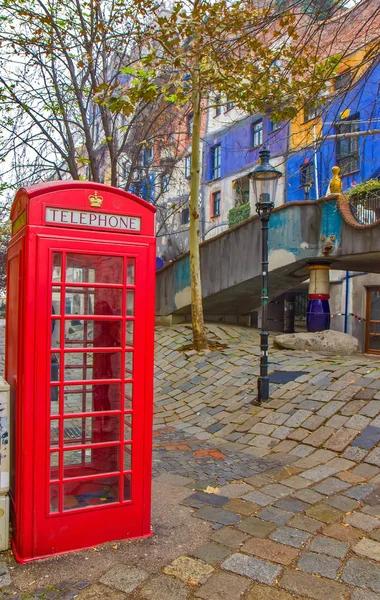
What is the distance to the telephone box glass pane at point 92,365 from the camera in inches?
140

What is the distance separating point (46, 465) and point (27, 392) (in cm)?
52

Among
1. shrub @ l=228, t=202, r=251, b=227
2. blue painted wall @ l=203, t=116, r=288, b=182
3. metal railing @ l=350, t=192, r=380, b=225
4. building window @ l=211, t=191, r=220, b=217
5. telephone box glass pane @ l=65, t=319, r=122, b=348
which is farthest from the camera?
building window @ l=211, t=191, r=220, b=217

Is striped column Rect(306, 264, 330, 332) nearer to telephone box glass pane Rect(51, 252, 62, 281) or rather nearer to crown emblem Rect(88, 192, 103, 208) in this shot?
crown emblem Rect(88, 192, 103, 208)

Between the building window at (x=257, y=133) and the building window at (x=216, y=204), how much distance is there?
381 cm

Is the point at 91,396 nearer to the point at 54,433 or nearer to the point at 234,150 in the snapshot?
the point at 54,433

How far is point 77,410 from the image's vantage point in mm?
3715

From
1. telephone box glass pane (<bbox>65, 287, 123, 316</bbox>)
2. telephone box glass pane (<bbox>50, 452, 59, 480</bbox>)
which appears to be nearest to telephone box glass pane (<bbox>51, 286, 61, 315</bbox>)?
telephone box glass pane (<bbox>65, 287, 123, 316</bbox>)

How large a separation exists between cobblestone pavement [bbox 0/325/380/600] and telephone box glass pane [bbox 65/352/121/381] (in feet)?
4.04

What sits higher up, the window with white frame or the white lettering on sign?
the window with white frame

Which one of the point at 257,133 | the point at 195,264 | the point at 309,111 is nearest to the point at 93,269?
the point at 309,111

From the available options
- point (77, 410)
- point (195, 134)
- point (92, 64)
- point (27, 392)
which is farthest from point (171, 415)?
point (92, 64)

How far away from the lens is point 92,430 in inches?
151

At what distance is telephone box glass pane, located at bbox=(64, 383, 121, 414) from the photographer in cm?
366

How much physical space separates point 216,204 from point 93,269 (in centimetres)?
2395
